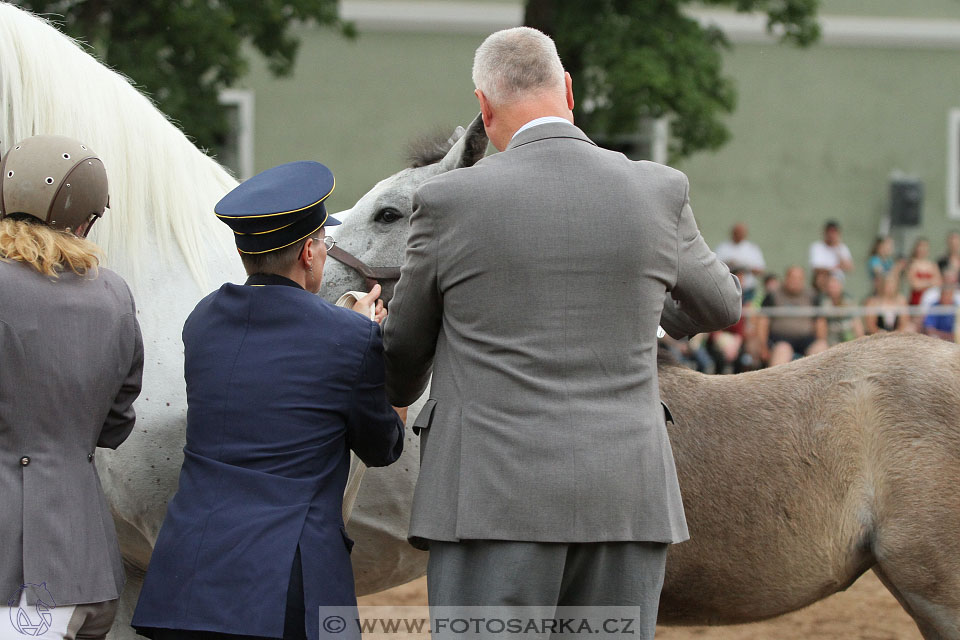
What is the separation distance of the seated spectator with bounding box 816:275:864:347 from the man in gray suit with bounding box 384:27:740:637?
10.7m

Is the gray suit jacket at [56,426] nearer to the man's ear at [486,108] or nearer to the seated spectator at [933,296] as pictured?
the man's ear at [486,108]

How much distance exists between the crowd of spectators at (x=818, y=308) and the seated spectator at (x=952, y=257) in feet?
0.06

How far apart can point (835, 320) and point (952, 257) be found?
3050 mm

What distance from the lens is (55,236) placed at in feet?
8.58

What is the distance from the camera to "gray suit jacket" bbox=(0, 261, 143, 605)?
249cm

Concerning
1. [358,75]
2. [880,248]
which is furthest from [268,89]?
[880,248]

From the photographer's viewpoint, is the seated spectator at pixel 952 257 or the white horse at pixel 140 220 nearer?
the white horse at pixel 140 220

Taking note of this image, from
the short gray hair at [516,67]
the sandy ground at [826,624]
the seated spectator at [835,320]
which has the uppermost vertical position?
the short gray hair at [516,67]

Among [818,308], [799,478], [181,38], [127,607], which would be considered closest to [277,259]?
[127,607]

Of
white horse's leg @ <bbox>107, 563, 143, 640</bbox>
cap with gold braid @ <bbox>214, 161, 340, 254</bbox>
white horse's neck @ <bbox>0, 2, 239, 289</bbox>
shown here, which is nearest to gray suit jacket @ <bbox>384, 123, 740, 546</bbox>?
cap with gold braid @ <bbox>214, 161, 340, 254</bbox>

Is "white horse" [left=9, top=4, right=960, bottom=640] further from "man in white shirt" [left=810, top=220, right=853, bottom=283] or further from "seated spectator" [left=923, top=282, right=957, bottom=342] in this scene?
"man in white shirt" [left=810, top=220, right=853, bottom=283]

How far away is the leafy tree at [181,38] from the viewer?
10.3m

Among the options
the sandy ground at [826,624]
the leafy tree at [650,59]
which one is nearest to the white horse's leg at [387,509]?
the sandy ground at [826,624]

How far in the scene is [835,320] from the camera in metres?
13.2
